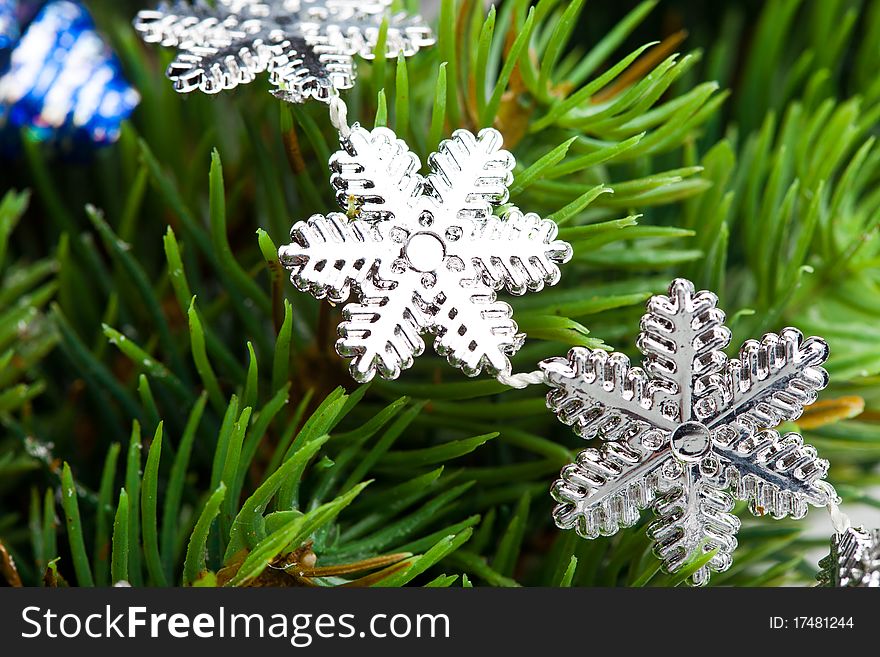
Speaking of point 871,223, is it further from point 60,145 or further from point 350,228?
point 60,145

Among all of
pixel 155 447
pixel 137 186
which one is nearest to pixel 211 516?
pixel 155 447

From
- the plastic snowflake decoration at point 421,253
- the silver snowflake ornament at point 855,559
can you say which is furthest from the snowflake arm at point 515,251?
the silver snowflake ornament at point 855,559

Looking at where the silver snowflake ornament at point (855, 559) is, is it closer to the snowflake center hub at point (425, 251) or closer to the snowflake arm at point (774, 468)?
the snowflake arm at point (774, 468)

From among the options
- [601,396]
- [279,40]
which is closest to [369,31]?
[279,40]

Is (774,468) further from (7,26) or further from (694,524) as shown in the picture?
(7,26)

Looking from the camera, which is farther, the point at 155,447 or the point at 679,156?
the point at 679,156

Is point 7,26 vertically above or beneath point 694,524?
above

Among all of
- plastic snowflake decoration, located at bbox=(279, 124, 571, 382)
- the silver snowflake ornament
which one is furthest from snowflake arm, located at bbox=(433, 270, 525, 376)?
the silver snowflake ornament

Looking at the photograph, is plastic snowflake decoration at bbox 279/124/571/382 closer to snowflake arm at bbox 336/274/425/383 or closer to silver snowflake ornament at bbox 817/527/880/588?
snowflake arm at bbox 336/274/425/383
